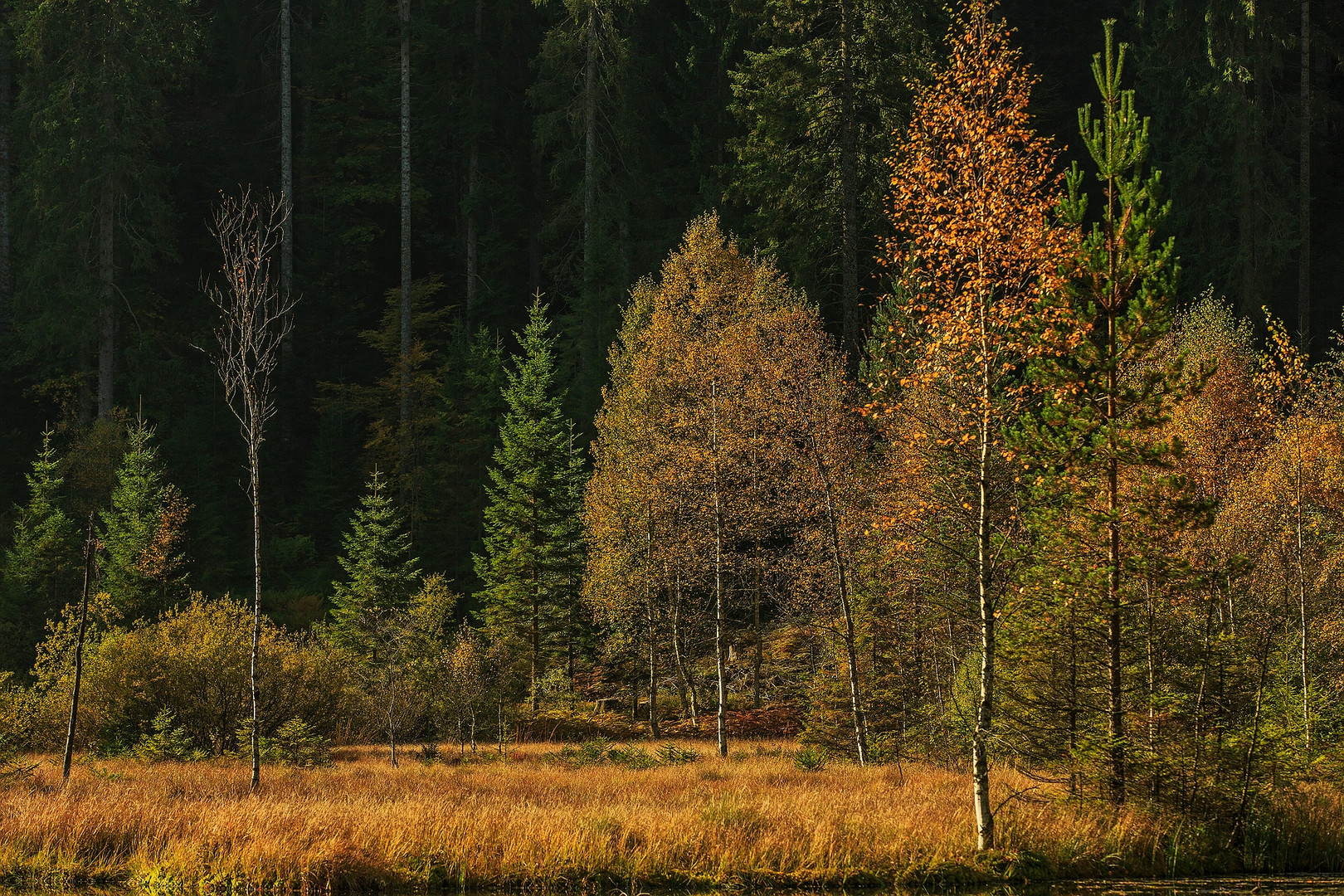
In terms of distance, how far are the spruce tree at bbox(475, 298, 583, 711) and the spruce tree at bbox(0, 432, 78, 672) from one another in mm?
12113

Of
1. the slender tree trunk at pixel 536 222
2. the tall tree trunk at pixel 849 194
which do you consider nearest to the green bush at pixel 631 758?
the tall tree trunk at pixel 849 194

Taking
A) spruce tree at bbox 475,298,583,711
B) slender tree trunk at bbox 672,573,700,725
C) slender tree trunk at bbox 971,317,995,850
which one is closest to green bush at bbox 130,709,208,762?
slender tree trunk at bbox 672,573,700,725

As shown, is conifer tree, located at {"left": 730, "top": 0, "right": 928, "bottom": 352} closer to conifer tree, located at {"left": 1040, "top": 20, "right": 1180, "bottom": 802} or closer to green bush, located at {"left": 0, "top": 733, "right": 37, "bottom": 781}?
conifer tree, located at {"left": 1040, "top": 20, "right": 1180, "bottom": 802}

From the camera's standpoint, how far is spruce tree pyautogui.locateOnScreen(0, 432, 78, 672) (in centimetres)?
3134

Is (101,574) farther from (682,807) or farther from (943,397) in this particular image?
(943,397)

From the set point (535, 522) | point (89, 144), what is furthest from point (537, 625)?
point (89, 144)

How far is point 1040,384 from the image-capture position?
14.1 meters

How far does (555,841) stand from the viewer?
1334cm

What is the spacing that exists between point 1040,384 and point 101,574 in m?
31.1

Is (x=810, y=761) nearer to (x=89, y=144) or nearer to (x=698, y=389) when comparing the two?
(x=698, y=389)

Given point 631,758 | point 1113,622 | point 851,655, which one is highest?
point 1113,622

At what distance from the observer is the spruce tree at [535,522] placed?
32.5 metres

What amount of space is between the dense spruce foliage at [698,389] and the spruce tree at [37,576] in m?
0.14

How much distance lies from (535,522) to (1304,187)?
93.6ft
